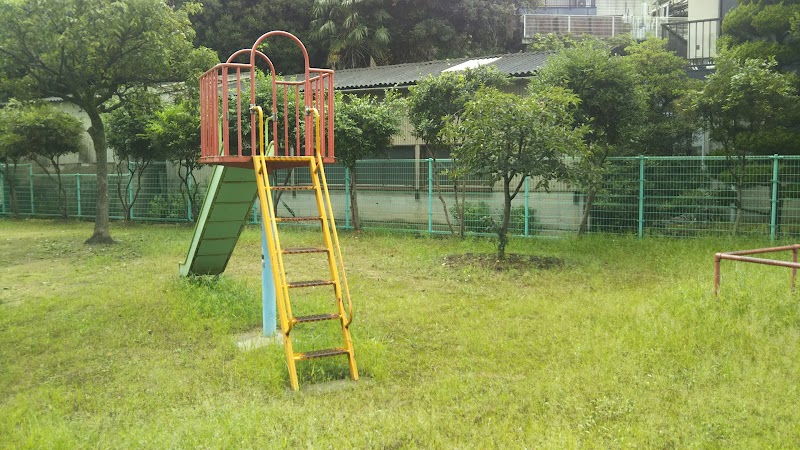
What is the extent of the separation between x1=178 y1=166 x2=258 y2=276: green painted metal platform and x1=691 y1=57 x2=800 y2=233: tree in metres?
7.43

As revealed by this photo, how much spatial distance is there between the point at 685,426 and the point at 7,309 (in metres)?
6.78

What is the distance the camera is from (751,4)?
12.5 meters

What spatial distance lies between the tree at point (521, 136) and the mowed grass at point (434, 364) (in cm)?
149

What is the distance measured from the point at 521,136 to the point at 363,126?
482cm

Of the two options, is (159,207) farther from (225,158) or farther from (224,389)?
(224,389)

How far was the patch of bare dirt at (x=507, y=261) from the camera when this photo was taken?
30.6 ft

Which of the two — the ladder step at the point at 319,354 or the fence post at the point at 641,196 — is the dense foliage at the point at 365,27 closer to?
the fence post at the point at 641,196

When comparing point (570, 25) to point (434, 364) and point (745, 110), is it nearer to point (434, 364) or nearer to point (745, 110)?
point (745, 110)

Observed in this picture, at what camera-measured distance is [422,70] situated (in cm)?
1759

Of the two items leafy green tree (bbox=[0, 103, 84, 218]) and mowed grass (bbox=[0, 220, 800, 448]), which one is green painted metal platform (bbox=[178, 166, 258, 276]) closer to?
mowed grass (bbox=[0, 220, 800, 448])

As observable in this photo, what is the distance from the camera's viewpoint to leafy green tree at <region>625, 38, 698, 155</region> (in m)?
12.5

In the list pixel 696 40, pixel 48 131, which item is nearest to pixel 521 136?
pixel 696 40

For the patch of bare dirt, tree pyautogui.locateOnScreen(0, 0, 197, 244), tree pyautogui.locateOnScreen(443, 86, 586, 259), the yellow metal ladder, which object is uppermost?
tree pyautogui.locateOnScreen(0, 0, 197, 244)

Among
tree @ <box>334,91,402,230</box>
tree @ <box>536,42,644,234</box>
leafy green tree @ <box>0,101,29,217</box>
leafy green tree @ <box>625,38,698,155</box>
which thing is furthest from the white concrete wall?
leafy green tree @ <box>0,101,29,217</box>
